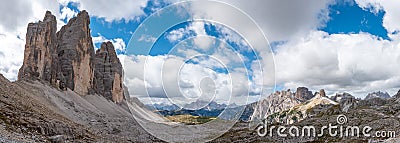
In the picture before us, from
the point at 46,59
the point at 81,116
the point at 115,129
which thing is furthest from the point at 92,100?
the point at 115,129

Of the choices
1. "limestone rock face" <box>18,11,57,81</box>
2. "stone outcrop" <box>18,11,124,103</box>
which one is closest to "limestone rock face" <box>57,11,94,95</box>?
"stone outcrop" <box>18,11,124,103</box>

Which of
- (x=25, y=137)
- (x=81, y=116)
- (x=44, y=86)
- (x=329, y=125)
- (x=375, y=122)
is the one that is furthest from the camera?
(x=44, y=86)

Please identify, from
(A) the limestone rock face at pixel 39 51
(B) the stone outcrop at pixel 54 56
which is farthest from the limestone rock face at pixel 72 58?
(A) the limestone rock face at pixel 39 51

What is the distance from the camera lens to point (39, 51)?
16000cm

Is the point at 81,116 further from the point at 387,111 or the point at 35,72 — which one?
the point at 387,111

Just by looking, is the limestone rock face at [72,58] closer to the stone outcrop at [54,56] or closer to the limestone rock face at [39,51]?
the stone outcrop at [54,56]

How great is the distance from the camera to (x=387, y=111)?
12100cm

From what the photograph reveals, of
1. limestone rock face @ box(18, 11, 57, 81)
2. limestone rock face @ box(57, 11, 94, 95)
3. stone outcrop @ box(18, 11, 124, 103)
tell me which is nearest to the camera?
limestone rock face @ box(18, 11, 57, 81)

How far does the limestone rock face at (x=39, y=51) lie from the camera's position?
155m

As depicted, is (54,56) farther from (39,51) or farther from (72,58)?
(39,51)

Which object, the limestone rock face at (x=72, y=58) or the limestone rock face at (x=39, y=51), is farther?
the limestone rock face at (x=72, y=58)

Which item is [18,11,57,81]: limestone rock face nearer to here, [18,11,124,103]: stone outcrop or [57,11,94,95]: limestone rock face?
[18,11,124,103]: stone outcrop

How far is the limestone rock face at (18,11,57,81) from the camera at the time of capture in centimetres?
15462

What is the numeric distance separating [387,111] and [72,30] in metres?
164
